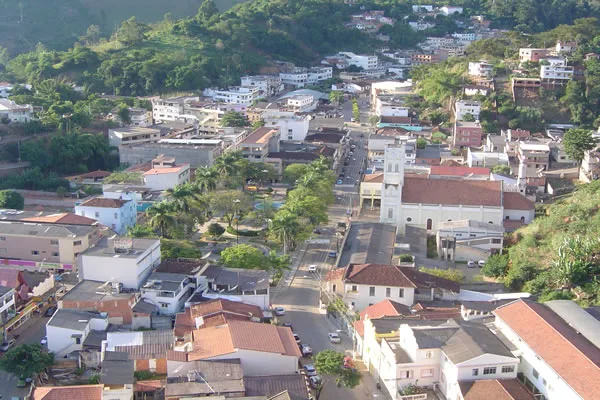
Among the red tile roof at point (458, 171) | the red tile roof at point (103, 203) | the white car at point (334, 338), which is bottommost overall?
the white car at point (334, 338)

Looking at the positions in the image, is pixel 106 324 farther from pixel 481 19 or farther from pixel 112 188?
pixel 481 19

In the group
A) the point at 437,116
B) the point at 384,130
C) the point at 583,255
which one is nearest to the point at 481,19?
the point at 437,116

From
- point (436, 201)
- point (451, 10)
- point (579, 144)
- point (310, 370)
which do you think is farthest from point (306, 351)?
point (451, 10)

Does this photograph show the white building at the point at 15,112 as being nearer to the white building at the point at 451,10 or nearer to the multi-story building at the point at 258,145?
the multi-story building at the point at 258,145

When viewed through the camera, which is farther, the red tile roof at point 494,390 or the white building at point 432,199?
the white building at point 432,199

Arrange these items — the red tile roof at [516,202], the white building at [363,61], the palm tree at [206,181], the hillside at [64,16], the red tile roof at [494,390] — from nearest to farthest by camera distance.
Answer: the red tile roof at [494,390] → the red tile roof at [516,202] → the palm tree at [206,181] → the white building at [363,61] → the hillside at [64,16]

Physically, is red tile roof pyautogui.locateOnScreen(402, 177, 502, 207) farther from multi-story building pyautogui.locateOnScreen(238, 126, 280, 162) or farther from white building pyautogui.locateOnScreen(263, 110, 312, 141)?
white building pyautogui.locateOnScreen(263, 110, 312, 141)

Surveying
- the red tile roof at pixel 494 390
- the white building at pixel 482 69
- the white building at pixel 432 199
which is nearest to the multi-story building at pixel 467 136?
the white building at pixel 482 69
